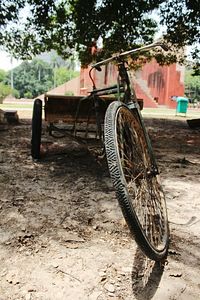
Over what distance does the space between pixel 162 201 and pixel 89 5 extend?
1088 centimetres

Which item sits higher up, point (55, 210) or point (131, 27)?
point (131, 27)

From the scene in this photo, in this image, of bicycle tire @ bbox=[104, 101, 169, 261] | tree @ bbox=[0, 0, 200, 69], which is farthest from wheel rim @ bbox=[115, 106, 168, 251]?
tree @ bbox=[0, 0, 200, 69]

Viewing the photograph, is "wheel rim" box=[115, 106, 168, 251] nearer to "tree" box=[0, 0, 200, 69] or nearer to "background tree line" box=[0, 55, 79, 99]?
"tree" box=[0, 0, 200, 69]

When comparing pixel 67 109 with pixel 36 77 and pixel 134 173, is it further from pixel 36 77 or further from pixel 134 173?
pixel 36 77

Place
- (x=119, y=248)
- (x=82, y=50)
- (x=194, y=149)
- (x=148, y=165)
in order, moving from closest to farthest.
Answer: (x=119, y=248) < (x=148, y=165) < (x=194, y=149) < (x=82, y=50)

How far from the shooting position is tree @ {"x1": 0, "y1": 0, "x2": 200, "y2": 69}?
11.9 meters

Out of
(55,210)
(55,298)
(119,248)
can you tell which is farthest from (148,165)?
(55,298)

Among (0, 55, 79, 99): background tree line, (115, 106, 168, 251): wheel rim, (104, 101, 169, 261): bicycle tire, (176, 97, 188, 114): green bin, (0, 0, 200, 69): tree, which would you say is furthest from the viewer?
(0, 55, 79, 99): background tree line

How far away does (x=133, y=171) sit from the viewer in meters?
2.41

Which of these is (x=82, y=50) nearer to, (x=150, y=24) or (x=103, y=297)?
(x=150, y=24)

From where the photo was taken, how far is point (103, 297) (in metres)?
1.85

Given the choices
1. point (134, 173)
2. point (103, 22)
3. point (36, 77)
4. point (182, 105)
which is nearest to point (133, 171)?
point (134, 173)

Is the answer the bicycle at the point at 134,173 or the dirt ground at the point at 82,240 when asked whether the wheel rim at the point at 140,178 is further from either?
the dirt ground at the point at 82,240

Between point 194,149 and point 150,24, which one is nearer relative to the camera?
point 194,149
